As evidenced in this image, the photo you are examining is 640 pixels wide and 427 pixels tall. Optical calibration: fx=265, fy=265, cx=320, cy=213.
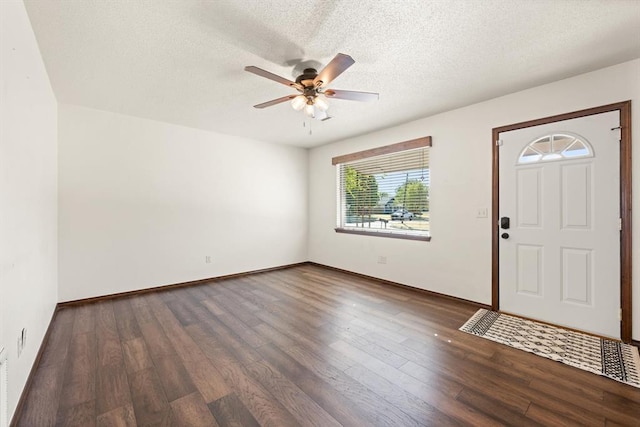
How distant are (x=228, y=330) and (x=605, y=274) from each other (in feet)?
12.0

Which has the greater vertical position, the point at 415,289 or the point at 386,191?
the point at 386,191

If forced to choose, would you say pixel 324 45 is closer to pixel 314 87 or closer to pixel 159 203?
pixel 314 87

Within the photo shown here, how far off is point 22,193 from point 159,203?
2.19 metres

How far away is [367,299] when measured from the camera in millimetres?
3564

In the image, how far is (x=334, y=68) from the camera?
2.01m

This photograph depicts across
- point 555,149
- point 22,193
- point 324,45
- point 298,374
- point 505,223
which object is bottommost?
point 298,374

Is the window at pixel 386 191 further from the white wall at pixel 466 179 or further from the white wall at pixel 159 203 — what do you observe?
the white wall at pixel 159 203

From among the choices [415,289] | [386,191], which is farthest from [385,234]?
[415,289]

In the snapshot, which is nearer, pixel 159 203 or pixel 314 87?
pixel 314 87

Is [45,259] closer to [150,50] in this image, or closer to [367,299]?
[150,50]

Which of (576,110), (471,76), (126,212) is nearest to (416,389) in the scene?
(471,76)

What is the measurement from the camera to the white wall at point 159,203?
336cm

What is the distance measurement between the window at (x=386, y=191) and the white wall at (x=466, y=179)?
5.8 inches

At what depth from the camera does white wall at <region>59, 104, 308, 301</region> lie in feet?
11.0
